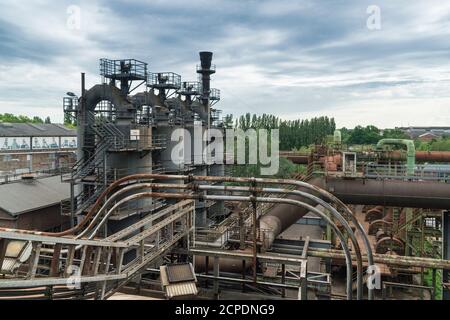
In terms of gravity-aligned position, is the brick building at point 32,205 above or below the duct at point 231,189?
below

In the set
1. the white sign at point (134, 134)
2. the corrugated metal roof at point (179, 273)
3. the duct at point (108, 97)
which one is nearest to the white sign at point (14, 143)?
the duct at point (108, 97)

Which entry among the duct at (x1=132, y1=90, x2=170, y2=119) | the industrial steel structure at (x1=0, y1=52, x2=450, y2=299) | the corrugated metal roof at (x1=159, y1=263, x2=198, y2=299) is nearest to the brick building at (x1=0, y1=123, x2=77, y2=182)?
the duct at (x1=132, y1=90, x2=170, y2=119)

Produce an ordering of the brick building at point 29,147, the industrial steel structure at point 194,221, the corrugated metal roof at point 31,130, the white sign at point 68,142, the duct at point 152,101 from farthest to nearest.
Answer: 1. the white sign at point 68,142
2. the corrugated metal roof at point 31,130
3. the brick building at point 29,147
4. the duct at point 152,101
5. the industrial steel structure at point 194,221

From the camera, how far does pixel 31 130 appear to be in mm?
44906

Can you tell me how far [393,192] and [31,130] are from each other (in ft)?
152

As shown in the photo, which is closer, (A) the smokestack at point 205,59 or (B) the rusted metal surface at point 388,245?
(B) the rusted metal surface at point 388,245

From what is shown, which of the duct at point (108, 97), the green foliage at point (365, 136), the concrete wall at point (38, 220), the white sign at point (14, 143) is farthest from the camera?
the green foliage at point (365, 136)

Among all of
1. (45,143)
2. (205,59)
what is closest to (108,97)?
(205,59)

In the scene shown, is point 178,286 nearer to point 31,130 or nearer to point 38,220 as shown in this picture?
point 38,220

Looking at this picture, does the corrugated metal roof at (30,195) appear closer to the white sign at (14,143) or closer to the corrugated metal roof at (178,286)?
the corrugated metal roof at (178,286)

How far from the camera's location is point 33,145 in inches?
1762

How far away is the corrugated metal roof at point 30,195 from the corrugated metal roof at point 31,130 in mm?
25087

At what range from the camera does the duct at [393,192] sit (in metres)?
12.8
